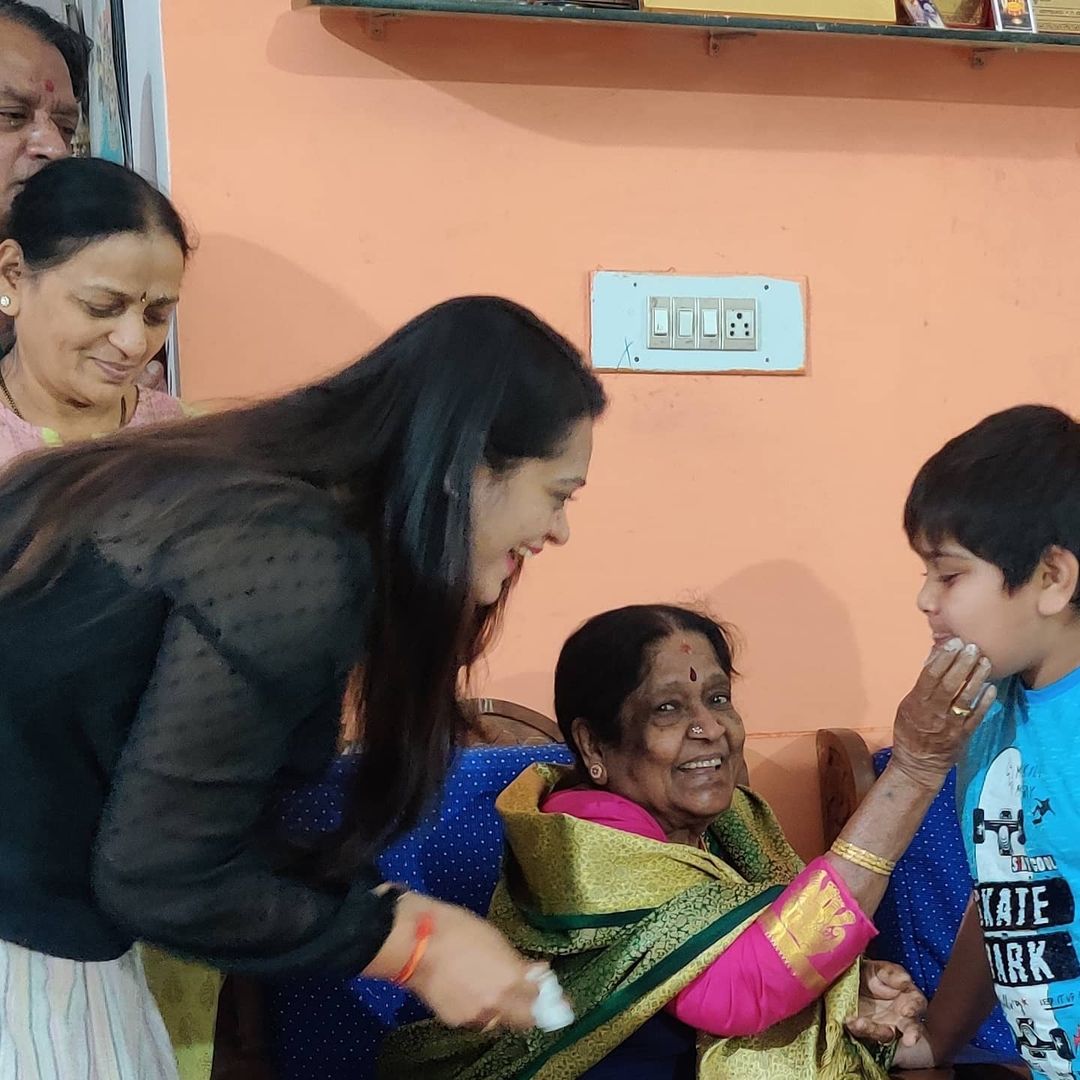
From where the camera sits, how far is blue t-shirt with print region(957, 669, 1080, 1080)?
1104mm

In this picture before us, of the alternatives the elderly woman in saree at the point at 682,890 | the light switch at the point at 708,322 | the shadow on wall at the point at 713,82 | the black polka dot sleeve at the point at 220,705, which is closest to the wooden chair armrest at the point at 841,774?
the elderly woman in saree at the point at 682,890

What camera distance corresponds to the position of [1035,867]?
1.13 m

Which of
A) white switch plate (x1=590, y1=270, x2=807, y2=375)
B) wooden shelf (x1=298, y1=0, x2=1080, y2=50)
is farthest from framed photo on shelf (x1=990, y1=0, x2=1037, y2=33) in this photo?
white switch plate (x1=590, y1=270, x2=807, y2=375)

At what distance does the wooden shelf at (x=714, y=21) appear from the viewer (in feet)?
5.09

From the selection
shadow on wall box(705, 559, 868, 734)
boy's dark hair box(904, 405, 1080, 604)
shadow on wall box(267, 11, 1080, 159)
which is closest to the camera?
boy's dark hair box(904, 405, 1080, 604)

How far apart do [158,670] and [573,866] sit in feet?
2.08

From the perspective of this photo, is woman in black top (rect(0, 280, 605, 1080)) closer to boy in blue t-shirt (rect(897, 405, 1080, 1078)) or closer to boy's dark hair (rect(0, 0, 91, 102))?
boy in blue t-shirt (rect(897, 405, 1080, 1078))

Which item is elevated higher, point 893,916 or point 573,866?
point 573,866

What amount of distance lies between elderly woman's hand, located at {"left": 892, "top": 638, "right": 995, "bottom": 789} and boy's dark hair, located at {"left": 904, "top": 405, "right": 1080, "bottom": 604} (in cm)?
8

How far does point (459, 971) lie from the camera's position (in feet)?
2.80

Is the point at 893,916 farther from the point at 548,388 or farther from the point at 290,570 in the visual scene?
the point at 290,570

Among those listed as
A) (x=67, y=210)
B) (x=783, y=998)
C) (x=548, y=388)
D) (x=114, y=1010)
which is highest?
(x=67, y=210)

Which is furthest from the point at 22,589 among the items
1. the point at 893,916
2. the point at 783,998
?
the point at 893,916

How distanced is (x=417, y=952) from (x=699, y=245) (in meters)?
1.16
